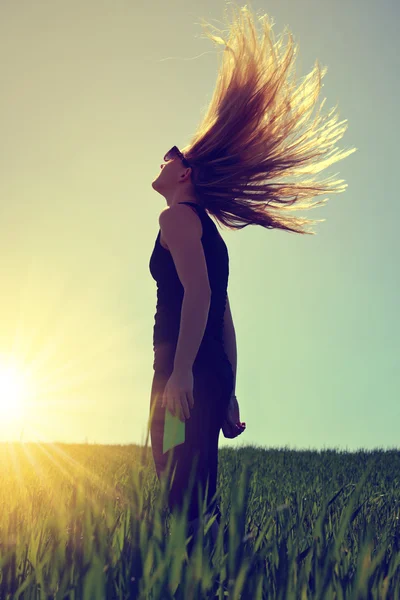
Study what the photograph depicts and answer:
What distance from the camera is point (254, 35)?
4730mm

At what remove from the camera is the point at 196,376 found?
3.39m

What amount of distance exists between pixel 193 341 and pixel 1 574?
5.07 feet

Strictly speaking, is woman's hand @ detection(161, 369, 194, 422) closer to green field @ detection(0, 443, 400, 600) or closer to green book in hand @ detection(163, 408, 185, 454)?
green book in hand @ detection(163, 408, 185, 454)

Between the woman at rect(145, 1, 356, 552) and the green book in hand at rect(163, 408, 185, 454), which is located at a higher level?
the woman at rect(145, 1, 356, 552)

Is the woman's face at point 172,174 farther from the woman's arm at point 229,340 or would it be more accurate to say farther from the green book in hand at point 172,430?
the green book in hand at point 172,430

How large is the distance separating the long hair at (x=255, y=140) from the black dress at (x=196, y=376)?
1.52ft

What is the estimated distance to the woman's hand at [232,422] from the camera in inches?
151

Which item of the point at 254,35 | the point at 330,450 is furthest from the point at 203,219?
the point at 330,450

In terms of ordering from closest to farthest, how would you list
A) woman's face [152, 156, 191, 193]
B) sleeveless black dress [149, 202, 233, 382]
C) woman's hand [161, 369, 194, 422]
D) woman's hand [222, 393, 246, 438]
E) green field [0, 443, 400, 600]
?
green field [0, 443, 400, 600] → woman's hand [161, 369, 194, 422] → sleeveless black dress [149, 202, 233, 382] → woman's hand [222, 393, 246, 438] → woman's face [152, 156, 191, 193]

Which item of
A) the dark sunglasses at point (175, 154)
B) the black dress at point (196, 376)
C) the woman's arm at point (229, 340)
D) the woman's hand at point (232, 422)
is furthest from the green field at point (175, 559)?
the dark sunglasses at point (175, 154)

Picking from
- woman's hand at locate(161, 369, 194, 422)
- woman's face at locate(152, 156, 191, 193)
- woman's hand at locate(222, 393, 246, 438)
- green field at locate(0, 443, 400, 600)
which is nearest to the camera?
green field at locate(0, 443, 400, 600)

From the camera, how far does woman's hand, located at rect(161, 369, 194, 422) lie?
3232 millimetres

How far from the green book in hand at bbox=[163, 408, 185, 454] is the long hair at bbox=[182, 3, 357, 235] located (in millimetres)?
1422

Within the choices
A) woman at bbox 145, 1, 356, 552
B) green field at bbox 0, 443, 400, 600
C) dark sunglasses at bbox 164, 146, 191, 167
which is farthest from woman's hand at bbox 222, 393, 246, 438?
dark sunglasses at bbox 164, 146, 191, 167
